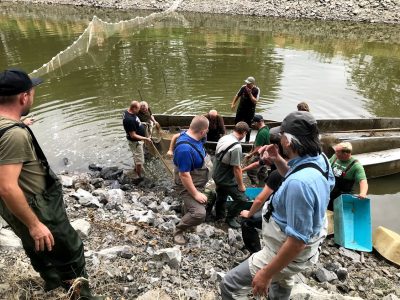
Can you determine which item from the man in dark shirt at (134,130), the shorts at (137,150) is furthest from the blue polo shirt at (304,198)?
the shorts at (137,150)

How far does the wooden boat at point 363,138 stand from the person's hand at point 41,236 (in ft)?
22.0

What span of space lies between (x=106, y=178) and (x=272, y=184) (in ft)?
18.5

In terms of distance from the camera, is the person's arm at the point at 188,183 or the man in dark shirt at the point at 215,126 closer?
the person's arm at the point at 188,183

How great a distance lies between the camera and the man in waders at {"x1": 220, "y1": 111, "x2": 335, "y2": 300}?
9.03 ft

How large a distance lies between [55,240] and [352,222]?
17.9 feet

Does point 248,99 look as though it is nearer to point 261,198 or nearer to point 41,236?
point 261,198

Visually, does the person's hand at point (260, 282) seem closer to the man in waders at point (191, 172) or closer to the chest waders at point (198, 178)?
the man in waders at point (191, 172)

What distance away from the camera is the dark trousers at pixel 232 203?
6.14m

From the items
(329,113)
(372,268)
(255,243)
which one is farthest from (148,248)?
(329,113)

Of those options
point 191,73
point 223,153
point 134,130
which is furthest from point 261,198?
point 191,73

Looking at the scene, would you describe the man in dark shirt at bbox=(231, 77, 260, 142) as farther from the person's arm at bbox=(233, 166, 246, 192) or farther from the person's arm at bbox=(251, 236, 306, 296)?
the person's arm at bbox=(251, 236, 306, 296)

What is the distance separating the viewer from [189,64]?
67.9 feet

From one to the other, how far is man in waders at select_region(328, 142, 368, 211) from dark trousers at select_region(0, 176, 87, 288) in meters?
4.81

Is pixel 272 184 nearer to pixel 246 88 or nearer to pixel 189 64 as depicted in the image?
pixel 246 88
